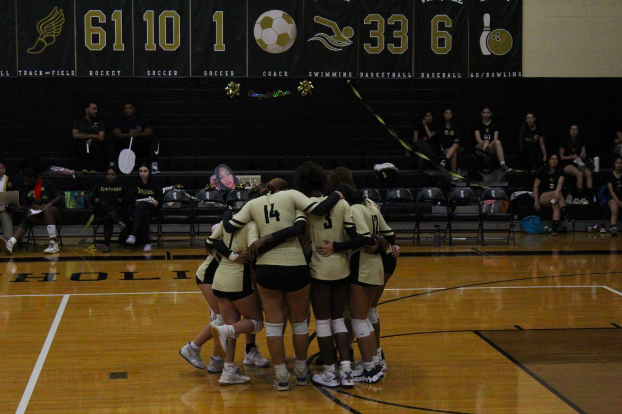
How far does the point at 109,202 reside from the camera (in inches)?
601

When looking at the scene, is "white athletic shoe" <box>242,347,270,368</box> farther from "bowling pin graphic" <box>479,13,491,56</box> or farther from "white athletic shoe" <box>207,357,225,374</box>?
"bowling pin graphic" <box>479,13,491,56</box>

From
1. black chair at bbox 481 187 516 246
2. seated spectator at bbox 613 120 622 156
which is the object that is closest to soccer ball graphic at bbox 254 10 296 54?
black chair at bbox 481 187 516 246

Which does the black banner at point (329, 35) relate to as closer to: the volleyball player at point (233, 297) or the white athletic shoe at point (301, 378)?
the volleyball player at point (233, 297)

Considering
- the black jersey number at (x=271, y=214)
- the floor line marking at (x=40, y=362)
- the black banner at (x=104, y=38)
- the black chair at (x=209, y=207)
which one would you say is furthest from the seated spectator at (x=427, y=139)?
the black jersey number at (x=271, y=214)

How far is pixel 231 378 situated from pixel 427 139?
42.4 ft

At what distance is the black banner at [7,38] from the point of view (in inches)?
719

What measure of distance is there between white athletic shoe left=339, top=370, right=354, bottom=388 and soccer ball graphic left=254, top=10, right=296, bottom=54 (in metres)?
13.2

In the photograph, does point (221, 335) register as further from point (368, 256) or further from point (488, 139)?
point (488, 139)

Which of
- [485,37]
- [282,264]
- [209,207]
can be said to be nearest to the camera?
[282,264]

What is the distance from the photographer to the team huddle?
6.57m

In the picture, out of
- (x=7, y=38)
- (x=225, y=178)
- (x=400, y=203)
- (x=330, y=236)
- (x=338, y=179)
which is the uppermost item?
(x=7, y=38)

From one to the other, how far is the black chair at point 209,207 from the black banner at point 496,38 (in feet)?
23.1

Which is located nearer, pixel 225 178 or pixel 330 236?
Result: pixel 330 236

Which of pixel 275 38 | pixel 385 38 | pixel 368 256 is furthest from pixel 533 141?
pixel 368 256
